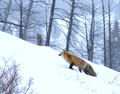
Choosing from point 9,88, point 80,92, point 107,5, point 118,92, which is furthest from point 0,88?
point 107,5

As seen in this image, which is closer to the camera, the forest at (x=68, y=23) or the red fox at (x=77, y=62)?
the red fox at (x=77, y=62)

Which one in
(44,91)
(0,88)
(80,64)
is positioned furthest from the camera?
(80,64)

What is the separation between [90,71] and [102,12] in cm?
1623

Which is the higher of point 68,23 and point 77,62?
point 68,23

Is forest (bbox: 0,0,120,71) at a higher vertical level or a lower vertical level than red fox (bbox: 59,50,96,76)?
higher

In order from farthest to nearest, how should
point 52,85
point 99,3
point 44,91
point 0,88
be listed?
point 99,3 < point 52,85 < point 44,91 < point 0,88

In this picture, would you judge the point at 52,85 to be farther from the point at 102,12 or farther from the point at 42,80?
the point at 102,12

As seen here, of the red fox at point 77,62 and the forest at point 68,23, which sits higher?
the forest at point 68,23

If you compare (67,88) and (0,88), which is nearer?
(0,88)

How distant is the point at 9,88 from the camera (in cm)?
222

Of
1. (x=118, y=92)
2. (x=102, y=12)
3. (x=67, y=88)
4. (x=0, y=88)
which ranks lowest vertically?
(x=118, y=92)

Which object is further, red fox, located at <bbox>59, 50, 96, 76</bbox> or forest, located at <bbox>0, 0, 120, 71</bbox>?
forest, located at <bbox>0, 0, 120, 71</bbox>

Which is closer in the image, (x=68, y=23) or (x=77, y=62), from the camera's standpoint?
(x=77, y=62)

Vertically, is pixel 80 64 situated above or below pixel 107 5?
below
